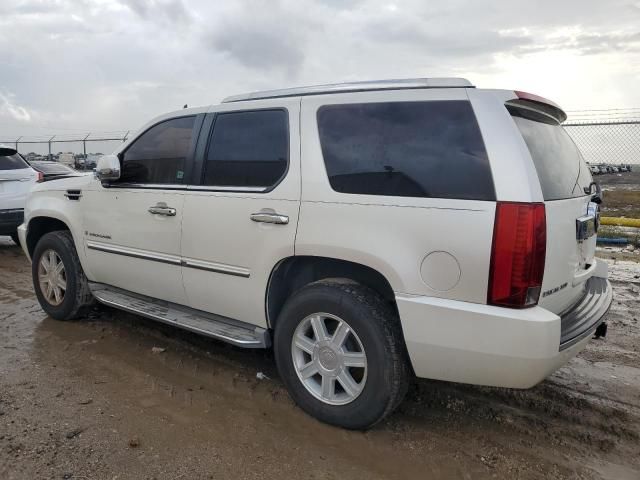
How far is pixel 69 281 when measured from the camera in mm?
4703

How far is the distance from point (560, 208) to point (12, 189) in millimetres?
8333

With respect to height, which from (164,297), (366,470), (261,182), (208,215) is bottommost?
(366,470)

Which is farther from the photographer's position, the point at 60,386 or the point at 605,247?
the point at 605,247

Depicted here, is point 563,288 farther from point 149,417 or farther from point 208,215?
point 149,417

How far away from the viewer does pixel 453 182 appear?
259 cm

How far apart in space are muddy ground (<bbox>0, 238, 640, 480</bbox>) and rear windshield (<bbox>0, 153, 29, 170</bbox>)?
5.25 meters

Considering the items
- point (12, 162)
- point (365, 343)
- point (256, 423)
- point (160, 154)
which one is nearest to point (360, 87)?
point (365, 343)

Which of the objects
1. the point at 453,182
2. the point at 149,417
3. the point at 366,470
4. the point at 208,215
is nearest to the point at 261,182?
the point at 208,215

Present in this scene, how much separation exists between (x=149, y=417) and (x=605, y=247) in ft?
25.5

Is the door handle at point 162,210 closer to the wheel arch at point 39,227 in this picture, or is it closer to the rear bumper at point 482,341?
the wheel arch at point 39,227

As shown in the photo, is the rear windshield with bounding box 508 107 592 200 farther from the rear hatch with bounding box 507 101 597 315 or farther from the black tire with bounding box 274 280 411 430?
the black tire with bounding box 274 280 411 430

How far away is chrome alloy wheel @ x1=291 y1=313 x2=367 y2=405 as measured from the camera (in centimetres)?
292

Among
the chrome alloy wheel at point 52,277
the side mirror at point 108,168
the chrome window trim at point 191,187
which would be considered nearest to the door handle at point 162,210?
the chrome window trim at point 191,187

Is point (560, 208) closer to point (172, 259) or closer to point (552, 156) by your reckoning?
point (552, 156)
